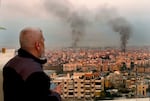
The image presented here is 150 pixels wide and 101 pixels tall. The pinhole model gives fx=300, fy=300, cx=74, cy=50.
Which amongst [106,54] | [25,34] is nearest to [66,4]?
[106,54]

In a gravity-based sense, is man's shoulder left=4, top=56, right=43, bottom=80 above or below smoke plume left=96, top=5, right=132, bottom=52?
below

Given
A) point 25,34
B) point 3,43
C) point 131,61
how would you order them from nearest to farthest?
point 25,34 → point 3,43 → point 131,61

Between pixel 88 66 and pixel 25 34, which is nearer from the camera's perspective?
pixel 25 34

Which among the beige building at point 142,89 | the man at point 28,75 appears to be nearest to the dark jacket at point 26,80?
the man at point 28,75

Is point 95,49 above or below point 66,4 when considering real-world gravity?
below

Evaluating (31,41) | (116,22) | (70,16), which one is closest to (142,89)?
(116,22)

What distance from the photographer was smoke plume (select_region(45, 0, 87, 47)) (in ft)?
8.86

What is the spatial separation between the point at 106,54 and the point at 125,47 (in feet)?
0.64

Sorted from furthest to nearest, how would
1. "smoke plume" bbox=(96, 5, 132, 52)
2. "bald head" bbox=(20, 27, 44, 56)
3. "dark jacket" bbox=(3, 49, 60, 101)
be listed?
"smoke plume" bbox=(96, 5, 132, 52)
"bald head" bbox=(20, 27, 44, 56)
"dark jacket" bbox=(3, 49, 60, 101)

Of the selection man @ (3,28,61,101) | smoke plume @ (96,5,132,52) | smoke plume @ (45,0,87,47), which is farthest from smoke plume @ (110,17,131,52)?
man @ (3,28,61,101)

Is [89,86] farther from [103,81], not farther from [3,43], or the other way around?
[3,43]

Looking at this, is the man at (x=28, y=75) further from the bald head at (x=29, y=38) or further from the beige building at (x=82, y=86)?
the beige building at (x=82, y=86)

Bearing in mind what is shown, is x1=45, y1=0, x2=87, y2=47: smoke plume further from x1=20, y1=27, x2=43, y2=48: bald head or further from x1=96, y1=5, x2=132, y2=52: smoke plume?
x1=20, y1=27, x2=43, y2=48: bald head

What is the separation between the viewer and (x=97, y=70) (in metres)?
2.78
